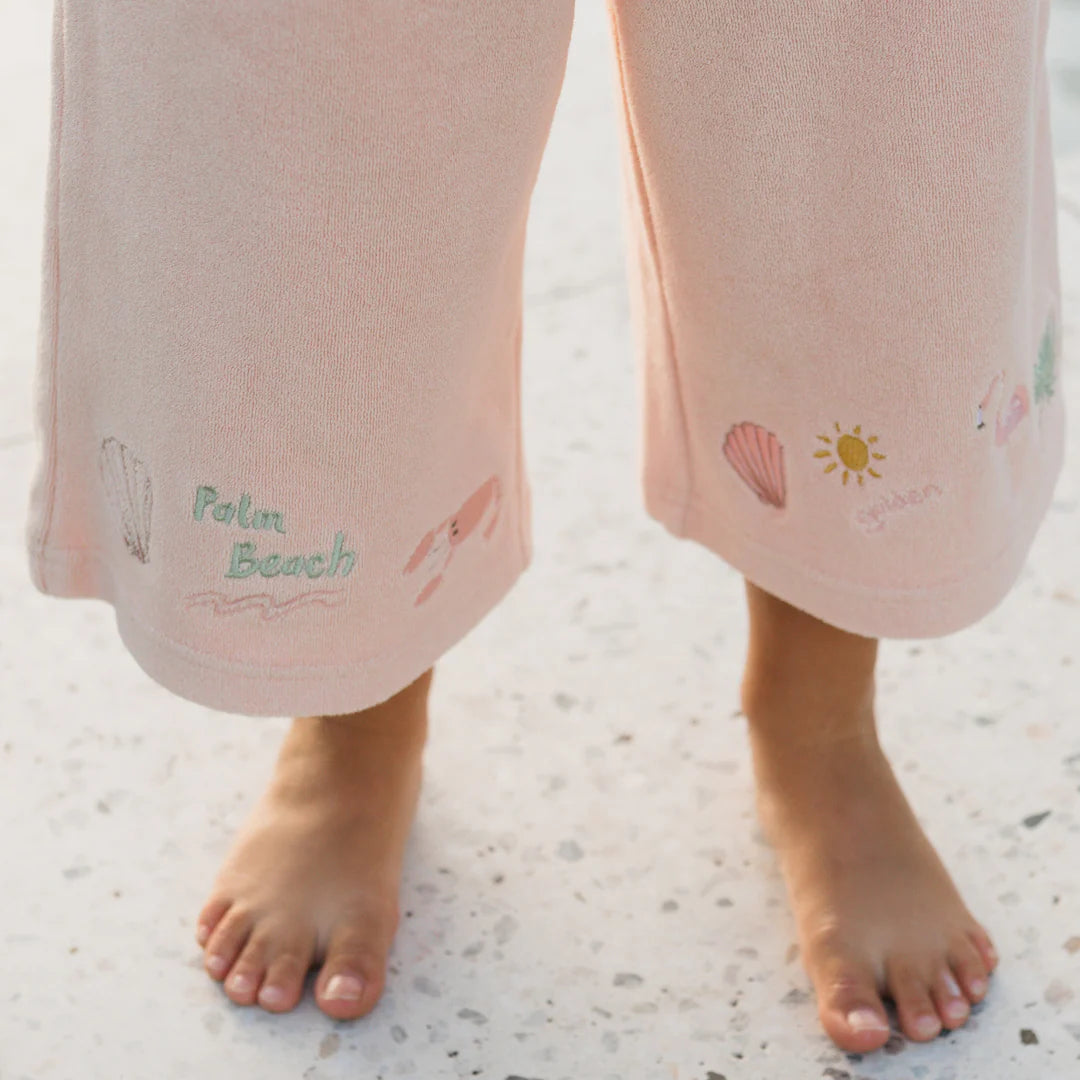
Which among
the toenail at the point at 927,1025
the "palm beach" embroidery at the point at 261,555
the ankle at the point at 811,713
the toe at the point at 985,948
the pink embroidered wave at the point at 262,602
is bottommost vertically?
the toenail at the point at 927,1025

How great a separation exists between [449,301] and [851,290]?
17 centimetres

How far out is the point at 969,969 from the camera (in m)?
0.81

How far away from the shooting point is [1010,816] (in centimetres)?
91

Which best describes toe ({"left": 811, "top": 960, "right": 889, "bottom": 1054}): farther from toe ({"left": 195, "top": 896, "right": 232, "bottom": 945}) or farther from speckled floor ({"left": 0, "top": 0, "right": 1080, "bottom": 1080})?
toe ({"left": 195, "top": 896, "right": 232, "bottom": 945})

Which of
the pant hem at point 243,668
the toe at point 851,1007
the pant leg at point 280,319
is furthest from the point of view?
the toe at point 851,1007

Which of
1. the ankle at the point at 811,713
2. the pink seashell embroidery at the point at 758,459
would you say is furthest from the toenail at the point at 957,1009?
the pink seashell embroidery at the point at 758,459

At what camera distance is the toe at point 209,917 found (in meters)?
0.83

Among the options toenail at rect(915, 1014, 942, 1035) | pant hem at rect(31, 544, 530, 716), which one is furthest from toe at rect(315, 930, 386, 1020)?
toenail at rect(915, 1014, 942, 1035)

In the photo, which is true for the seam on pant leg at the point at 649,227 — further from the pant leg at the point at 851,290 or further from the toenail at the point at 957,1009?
the toenail at the point at 957,1009

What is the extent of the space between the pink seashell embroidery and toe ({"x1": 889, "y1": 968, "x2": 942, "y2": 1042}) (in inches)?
10.8

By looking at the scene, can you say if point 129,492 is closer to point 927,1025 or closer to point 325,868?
point 325,868

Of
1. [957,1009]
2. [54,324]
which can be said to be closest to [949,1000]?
[957,1009]

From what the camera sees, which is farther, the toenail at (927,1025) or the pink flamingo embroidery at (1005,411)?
the toenail at (927,1025)

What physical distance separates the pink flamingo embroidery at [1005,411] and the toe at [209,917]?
0.48 m
